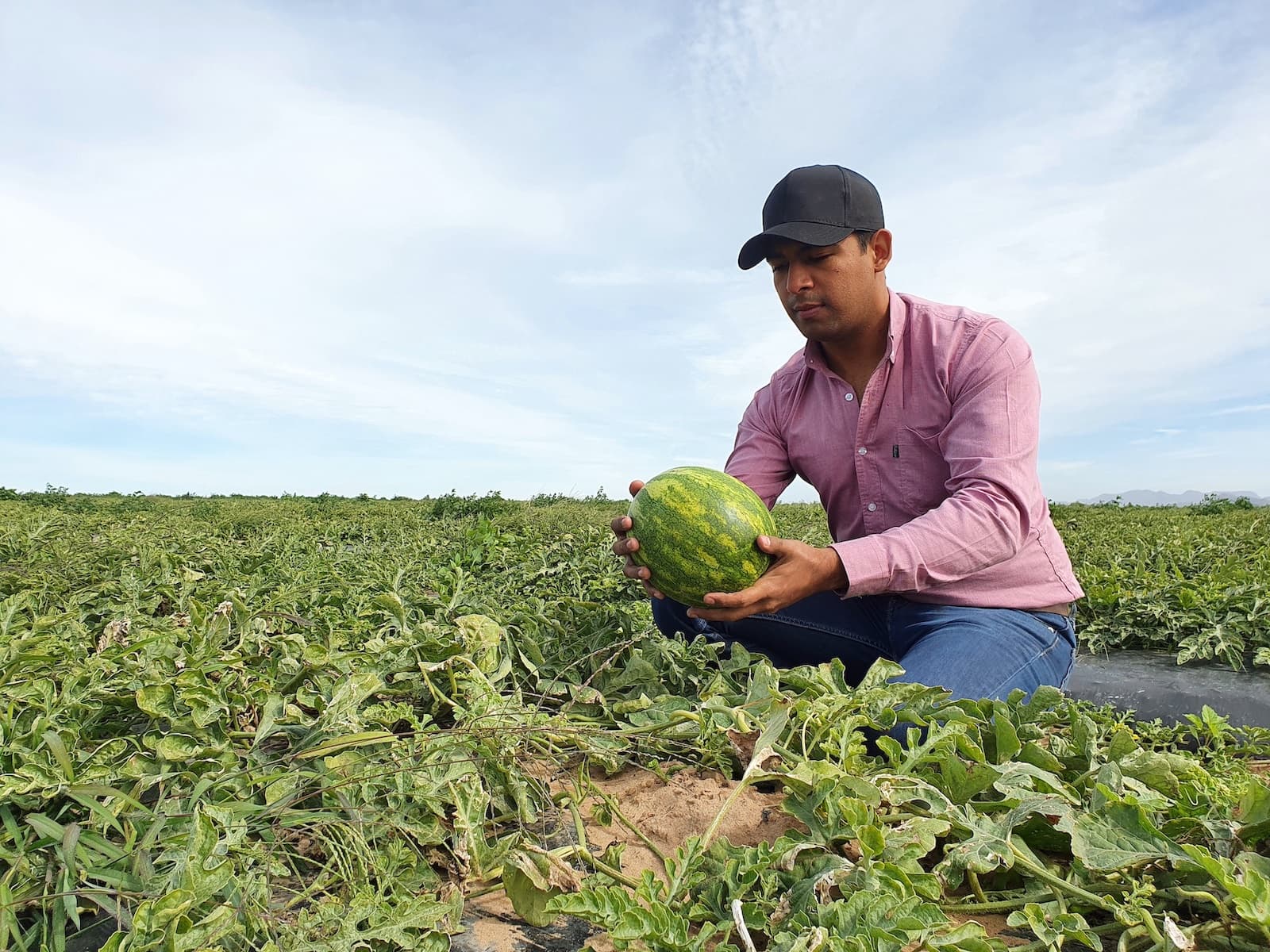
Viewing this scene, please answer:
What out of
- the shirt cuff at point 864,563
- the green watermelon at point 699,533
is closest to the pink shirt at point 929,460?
the shirt cuff at point 864,563

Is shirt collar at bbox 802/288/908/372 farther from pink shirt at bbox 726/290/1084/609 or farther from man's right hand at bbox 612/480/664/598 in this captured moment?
man's right hand at bbox 612/480/664/598

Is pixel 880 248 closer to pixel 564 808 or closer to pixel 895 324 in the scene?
pixel 895 324

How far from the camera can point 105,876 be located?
1668 millimetres

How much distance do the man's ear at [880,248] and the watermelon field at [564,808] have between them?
199cm

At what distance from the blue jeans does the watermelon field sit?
52 cm

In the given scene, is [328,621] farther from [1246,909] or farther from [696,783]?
[1246,909]

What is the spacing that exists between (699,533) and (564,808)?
1225 mm

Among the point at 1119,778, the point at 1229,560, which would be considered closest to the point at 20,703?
the point at 1119,778

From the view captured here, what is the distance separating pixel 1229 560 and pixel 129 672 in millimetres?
7741

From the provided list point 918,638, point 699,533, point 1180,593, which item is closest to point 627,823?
Result: point 699,533

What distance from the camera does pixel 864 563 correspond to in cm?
311

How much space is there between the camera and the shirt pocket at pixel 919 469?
12.5 ft

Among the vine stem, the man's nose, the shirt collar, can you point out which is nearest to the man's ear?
the shirt collar

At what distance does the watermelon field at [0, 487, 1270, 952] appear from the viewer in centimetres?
155
